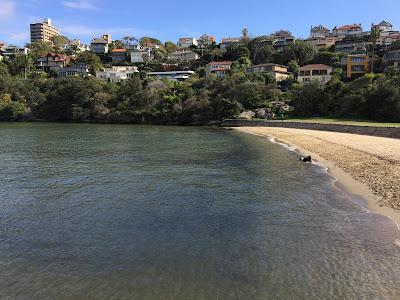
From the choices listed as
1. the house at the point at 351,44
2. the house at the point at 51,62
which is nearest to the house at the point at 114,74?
the house at the point at 51,62

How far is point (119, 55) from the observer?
570 ft

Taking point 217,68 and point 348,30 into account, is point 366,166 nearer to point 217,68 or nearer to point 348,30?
point 217,68

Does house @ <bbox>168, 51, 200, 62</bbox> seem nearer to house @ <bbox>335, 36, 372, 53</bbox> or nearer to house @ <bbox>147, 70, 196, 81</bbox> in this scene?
house @ <bbox>147, 70, 196, 81</bbox>

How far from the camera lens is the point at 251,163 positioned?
106 ft

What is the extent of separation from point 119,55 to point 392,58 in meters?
117

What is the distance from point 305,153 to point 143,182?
63.5ft

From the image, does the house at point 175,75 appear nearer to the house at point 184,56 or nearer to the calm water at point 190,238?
the house at point 184,56

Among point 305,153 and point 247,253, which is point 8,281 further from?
point 305,153

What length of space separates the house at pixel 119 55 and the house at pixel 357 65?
105 m

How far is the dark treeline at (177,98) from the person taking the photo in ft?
254

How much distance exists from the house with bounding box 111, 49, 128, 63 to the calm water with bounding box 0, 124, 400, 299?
15348 centimetres

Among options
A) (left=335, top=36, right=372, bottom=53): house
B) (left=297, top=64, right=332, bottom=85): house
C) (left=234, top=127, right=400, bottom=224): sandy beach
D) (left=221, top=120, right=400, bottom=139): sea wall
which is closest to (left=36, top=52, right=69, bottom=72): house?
(left=221, top=120, right=400, bottom=139): sea wall

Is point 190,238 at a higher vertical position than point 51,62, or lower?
lower

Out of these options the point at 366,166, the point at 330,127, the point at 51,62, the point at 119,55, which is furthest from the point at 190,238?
the point at 119,55
